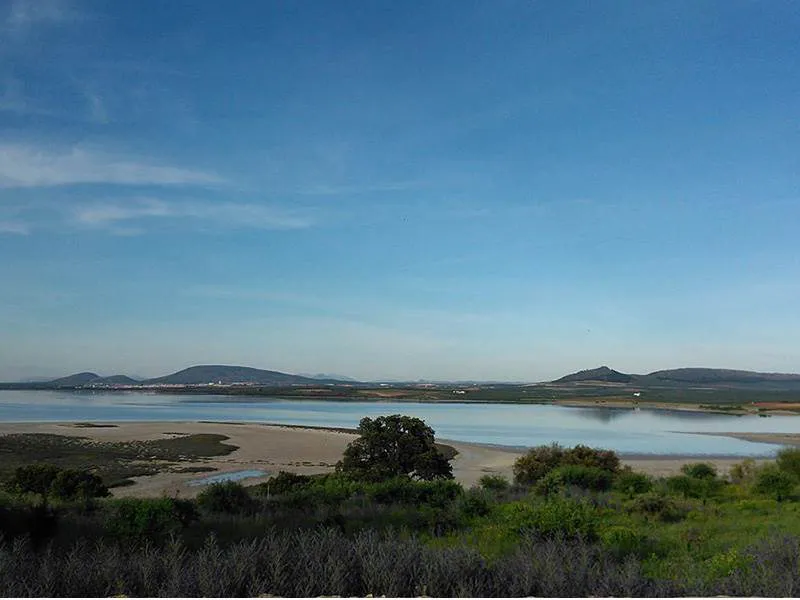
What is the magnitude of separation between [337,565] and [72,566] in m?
1.97

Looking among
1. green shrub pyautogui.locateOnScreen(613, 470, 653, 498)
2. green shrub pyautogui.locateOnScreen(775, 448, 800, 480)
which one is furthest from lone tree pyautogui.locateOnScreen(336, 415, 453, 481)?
green shrub pyautogui.locateOnScreen(775, 448, 800, 480)

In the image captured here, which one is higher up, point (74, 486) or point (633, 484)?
point (74, 486)

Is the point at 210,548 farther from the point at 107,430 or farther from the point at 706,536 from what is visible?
the point at 107,430

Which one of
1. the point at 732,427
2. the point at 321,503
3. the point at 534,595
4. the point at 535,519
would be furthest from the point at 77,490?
the point at 732,427

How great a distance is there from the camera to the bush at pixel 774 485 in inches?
770

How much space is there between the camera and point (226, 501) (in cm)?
1401

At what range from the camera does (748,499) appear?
739 inches

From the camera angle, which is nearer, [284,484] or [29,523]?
[29,523]

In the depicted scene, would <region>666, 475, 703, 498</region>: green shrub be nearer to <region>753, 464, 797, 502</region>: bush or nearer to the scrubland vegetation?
the scrubland vegetation

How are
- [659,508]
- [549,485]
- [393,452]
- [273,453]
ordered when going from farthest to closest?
1. [273,453]
2. [393,452]
3. [549,485]
4. [659,508]

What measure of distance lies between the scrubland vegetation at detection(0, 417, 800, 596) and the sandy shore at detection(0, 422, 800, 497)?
758 cm

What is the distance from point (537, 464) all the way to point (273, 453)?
19.6 meters

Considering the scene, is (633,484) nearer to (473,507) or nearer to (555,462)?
(555,462)

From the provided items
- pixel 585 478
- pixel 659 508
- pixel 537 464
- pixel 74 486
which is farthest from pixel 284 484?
pixel 659 508
